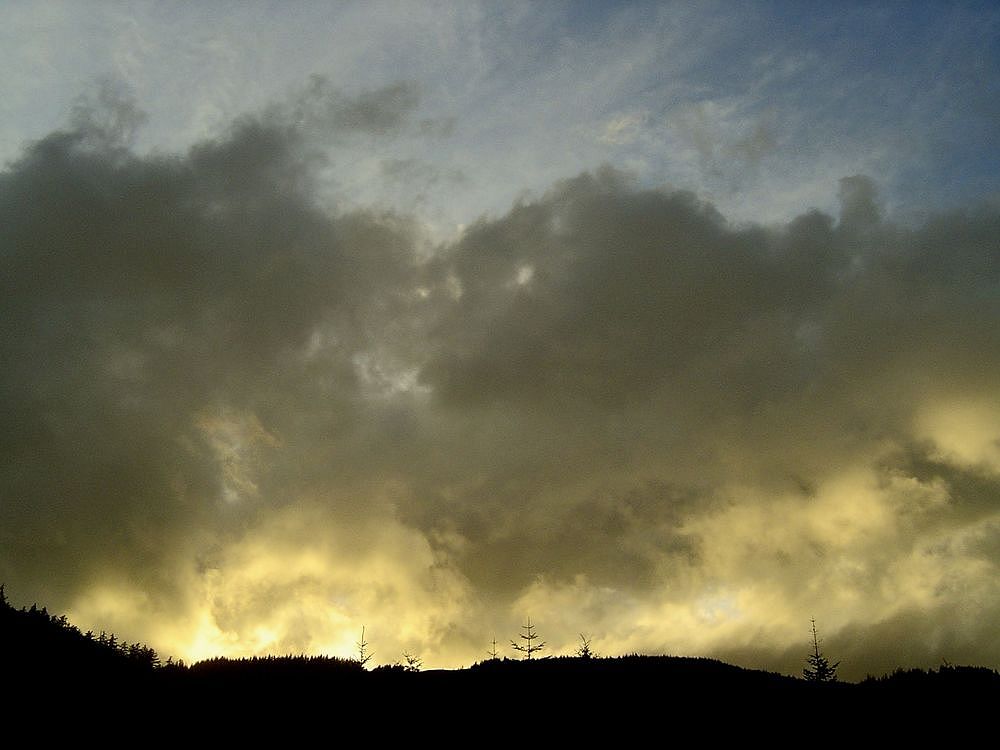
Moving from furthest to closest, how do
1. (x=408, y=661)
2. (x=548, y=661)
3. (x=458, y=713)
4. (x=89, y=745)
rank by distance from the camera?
(x=408, y=661)
(x=548, y=661)
(x=458, y=713)
(x=89, y=745)

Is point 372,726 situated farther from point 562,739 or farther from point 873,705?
point 873,705

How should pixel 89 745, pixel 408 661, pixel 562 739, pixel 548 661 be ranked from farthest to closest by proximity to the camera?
pixel 408 661 → pixel 548 661 → pixel 562 739 → pixel 89 745

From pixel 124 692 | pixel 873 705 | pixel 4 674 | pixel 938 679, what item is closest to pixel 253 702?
pixel 124 692

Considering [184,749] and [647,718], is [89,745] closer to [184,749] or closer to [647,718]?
[184,749]

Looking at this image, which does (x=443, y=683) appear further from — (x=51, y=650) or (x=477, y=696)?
(x=51, y=650)

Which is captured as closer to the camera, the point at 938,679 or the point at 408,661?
the point at 938,679

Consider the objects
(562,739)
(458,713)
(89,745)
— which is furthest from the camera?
(458,713)

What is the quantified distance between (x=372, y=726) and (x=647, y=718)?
28.0ft

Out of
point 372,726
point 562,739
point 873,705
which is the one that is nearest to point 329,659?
point 372,726

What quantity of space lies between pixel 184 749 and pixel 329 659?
33.9ft

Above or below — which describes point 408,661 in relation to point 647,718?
above

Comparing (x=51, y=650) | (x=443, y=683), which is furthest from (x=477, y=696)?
(x=51, y=650)

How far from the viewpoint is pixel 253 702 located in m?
23.6

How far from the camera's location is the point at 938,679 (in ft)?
78.7
